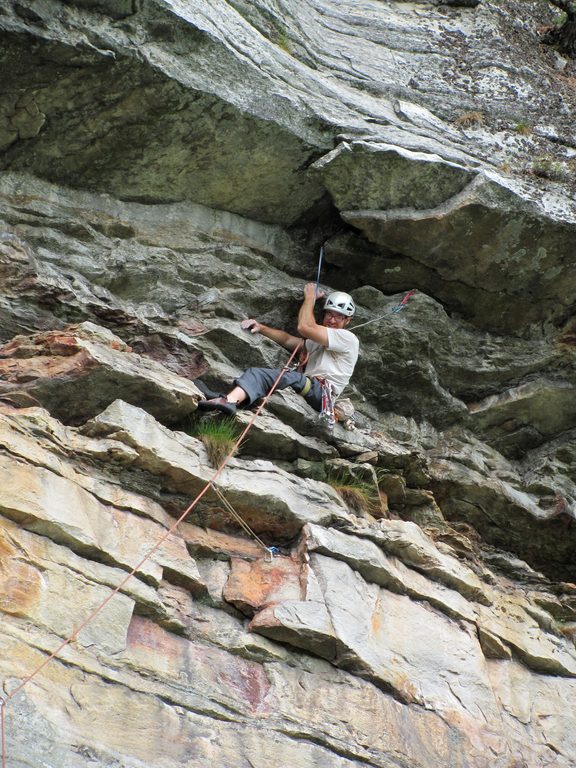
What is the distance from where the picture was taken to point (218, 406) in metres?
9.45

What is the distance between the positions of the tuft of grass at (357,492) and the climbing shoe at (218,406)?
143cm

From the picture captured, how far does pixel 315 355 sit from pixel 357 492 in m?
2.06

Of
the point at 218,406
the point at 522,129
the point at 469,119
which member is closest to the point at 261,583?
the point at 218,406

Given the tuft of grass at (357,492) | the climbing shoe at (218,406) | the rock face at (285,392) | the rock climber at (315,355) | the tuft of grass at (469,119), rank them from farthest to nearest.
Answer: the tuft of grass at (469,119)
the rock climber at (315,355)
the tuft of grass at (357,492)
the climbing shoe at (218,406)
the rock face at (285,392)

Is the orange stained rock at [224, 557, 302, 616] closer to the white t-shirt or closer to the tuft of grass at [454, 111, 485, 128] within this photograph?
the white t-shirt

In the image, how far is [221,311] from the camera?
1116 centimetres

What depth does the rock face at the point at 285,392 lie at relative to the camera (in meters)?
7.07

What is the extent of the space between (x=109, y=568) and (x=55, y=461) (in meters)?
1.08

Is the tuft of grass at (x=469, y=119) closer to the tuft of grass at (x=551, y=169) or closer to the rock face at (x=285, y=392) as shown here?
the rock face at (x=285, y=392)

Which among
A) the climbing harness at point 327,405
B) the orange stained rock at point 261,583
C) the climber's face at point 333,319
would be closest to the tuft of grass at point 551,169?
the climber's face at point 333,319

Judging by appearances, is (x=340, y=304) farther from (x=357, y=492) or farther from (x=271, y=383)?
(x=357, y=492)

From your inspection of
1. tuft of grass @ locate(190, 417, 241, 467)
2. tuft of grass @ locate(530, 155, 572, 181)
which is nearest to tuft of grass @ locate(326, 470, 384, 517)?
tuft of grass @ locate(190, 417, 241, 467)

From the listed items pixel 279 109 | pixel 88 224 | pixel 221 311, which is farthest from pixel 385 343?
pixel 88 224

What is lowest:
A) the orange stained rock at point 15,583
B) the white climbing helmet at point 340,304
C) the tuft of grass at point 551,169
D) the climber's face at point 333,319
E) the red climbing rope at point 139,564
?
the red climbing rope at point 139,564
